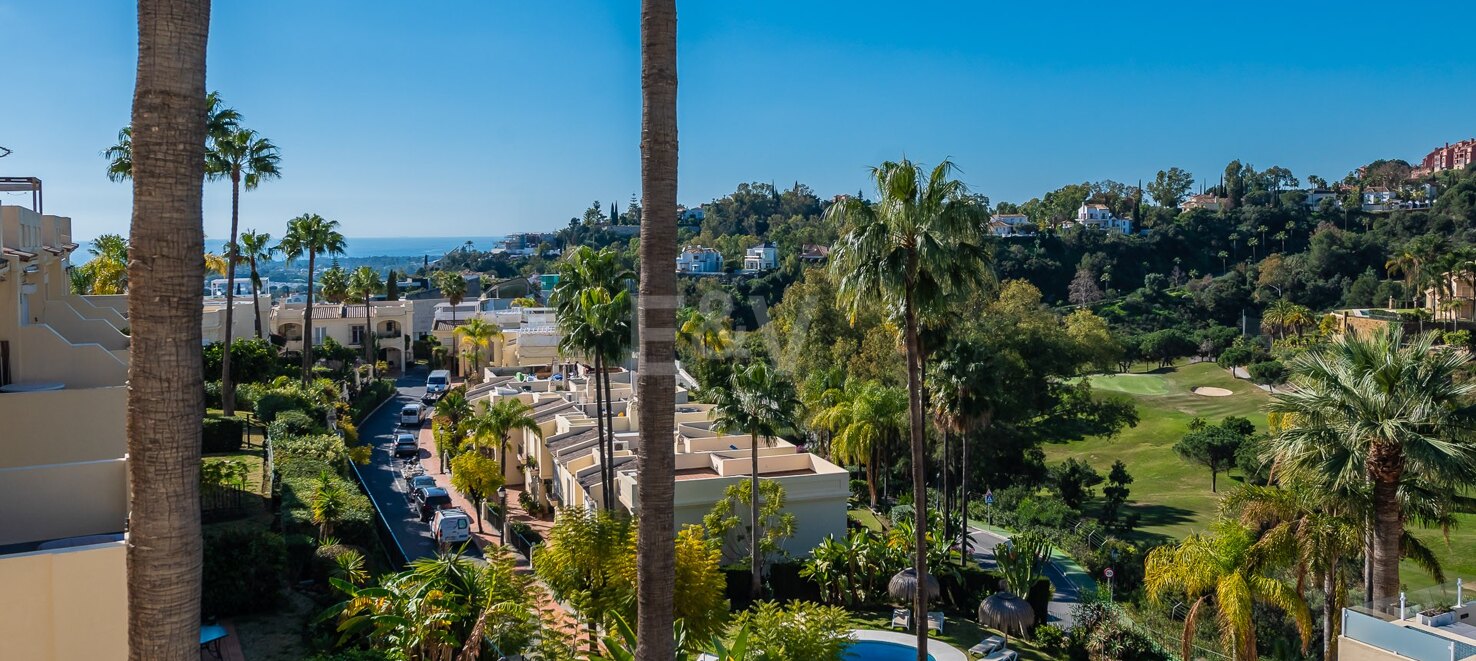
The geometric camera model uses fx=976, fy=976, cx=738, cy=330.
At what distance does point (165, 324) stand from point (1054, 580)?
1090 inches

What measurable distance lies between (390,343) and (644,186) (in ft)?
205

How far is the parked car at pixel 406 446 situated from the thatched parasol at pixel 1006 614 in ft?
83.3

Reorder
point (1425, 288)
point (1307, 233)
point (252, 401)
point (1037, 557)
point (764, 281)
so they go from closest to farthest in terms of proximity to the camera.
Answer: point (1037, 557)
point (252, 401)
point (1425, 288)
point (764, 281)
point (1307, 233)

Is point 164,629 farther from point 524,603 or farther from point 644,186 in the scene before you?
point 524,603

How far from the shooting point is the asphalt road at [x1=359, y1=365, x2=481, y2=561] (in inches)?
1099

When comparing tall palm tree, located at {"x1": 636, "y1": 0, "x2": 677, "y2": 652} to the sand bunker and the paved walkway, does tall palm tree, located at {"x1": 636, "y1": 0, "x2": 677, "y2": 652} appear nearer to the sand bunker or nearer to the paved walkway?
the paved walkway

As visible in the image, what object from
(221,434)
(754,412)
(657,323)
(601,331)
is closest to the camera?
(657,323)

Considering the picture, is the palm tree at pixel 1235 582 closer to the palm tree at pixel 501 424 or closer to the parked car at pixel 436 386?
the palm tree at pixel 501 424

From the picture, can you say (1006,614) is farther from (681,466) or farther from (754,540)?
(681,466)

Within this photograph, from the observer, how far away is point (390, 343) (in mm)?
66062

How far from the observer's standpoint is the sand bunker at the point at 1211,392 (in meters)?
66.3

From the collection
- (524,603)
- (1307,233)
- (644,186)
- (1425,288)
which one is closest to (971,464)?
(524,603)

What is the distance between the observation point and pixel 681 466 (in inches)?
1177

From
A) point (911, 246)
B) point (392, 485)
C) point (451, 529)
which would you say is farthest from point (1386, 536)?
point (392, 485)
